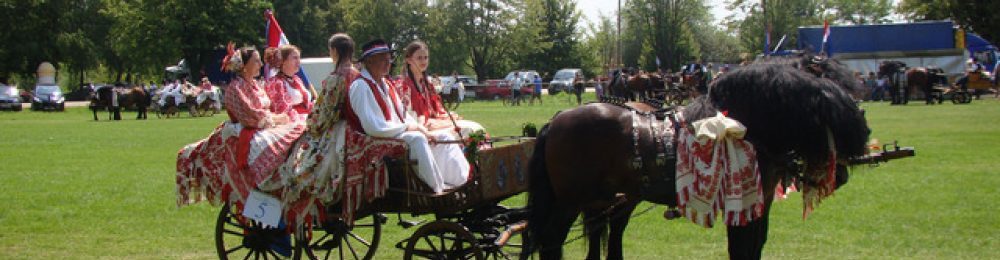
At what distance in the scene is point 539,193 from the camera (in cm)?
655

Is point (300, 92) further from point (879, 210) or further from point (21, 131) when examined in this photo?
point (21, 131)

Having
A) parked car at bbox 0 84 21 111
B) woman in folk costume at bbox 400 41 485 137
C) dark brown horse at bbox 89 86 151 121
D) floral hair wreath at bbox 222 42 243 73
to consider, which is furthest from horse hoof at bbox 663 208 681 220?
parked car at bbox 0 84 21 111

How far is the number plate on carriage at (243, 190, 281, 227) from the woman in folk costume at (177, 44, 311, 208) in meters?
0.07

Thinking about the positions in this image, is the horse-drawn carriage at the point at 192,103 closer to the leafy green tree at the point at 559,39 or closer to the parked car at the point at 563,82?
the parked car at the point at 563,82

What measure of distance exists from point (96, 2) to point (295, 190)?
73029mm

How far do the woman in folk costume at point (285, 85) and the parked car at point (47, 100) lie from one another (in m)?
44.0

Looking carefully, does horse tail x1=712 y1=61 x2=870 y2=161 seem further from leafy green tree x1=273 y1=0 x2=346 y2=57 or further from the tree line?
leafy green tree x1=273 y1=0 x2=346 y2=57

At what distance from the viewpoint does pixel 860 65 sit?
1667 inches

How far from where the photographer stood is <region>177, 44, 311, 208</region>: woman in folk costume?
7301mm

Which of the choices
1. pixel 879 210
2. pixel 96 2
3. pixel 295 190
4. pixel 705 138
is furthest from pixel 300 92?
pixel 96 2

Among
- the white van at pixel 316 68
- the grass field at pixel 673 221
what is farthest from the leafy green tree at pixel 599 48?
the grass field at pixel 673 221

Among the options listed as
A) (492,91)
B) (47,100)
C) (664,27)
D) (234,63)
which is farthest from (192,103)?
(664,27)

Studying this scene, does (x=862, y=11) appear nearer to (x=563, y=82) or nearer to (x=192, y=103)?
(x=563, y=82)

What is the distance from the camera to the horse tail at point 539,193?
654 centimetres
